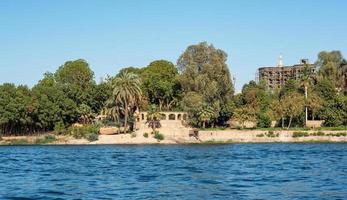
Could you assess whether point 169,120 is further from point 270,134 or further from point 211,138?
point 270,134

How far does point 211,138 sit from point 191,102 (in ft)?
27.4

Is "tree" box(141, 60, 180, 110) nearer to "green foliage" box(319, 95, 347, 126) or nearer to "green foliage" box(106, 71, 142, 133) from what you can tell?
"green foliage" box(106, 71, 142, 133)

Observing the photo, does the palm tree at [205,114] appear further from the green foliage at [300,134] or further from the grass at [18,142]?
the grass at [18,142]

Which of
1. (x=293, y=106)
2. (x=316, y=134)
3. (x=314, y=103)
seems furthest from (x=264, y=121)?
(x=316, y=134)

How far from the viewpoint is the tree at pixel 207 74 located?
377 feet

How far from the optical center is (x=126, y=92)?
111 metres

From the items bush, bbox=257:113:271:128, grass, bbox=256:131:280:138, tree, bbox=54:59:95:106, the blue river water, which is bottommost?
the blue river water

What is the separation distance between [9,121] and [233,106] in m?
42.9

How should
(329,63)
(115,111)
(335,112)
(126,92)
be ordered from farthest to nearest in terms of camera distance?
(329,63) → (115,111) → (335,112) → (126,92)

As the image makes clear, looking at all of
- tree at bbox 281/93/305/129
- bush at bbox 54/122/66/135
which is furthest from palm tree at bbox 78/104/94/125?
tree at bbox 281/93/305/129

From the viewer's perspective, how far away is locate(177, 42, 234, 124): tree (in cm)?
11488

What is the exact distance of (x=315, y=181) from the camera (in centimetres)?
3753

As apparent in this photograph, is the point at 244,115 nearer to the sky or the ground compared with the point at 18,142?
nearer to the sky

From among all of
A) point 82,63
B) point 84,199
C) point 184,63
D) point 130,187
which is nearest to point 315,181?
point 130,187
